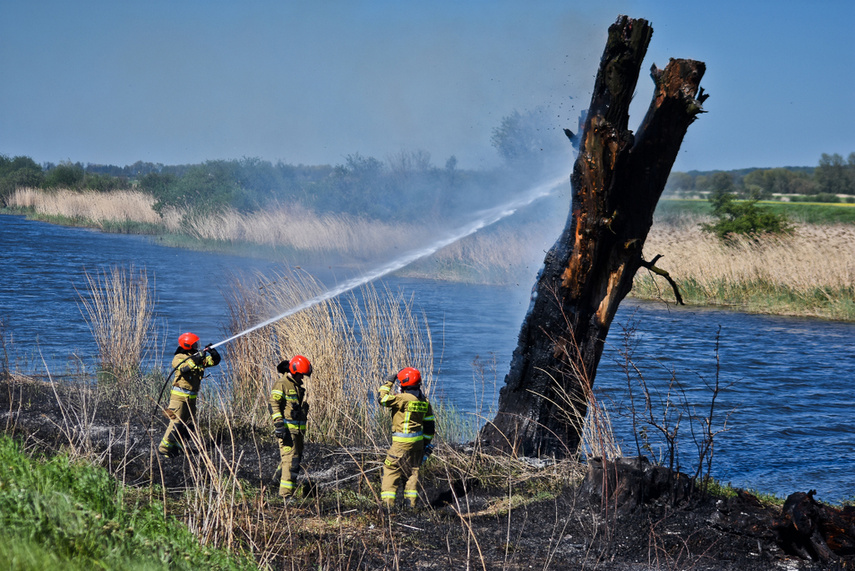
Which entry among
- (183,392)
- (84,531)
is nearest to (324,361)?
(183,392)

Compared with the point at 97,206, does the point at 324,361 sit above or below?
below

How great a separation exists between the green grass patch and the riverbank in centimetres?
1214

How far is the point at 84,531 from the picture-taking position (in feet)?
12.3

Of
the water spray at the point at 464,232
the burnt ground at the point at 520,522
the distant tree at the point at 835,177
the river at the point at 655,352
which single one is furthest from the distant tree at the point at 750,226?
the distant tree at the point at 835,177

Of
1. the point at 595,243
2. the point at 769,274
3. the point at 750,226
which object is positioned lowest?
the point at 769,274

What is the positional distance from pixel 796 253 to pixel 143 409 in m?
17.9

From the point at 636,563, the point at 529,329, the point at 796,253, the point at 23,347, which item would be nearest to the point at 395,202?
the point at 796,253

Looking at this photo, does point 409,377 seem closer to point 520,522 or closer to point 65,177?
point 520,522

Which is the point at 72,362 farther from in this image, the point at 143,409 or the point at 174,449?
the point at 174,449

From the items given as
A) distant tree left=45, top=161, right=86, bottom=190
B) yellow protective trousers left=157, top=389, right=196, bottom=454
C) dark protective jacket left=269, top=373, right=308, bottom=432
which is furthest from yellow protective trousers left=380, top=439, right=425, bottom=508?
distant tree left=45, top=161, right=86, bottom=190

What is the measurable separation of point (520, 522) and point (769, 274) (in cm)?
1703

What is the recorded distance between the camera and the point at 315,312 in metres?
8.83

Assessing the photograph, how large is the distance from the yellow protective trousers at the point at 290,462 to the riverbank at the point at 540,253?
9930 mm

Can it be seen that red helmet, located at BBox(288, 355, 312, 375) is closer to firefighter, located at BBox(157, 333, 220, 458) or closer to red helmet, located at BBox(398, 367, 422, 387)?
red helmet, located at BBox(398, 367, 422, 387)
